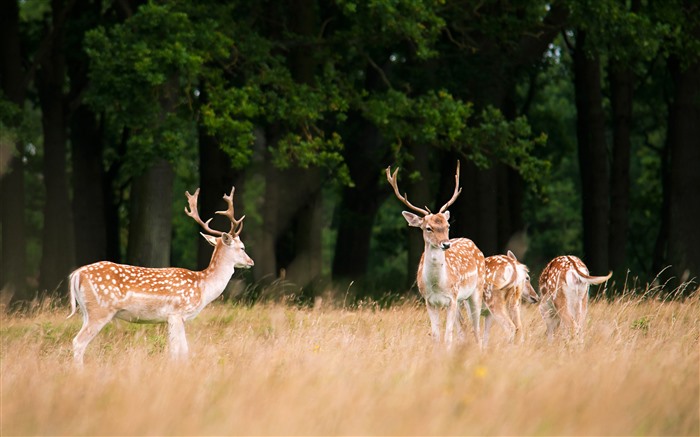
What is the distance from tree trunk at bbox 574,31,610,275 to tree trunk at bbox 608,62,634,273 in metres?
0.83

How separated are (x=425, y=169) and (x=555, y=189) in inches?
781

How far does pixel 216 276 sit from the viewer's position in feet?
36.3

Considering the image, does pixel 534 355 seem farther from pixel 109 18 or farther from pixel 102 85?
pixel 109 18

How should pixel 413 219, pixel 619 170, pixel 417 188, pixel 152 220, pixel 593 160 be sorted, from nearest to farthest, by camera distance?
1. pixel 413 219
2. pixel 152 220
3. pixel 417 188
4. pixel 593 160
5. pixel 619 170

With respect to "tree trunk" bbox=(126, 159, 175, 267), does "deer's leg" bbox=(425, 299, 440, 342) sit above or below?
below

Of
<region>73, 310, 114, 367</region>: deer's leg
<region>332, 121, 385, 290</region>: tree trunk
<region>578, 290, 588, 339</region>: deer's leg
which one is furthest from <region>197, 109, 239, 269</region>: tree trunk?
<region>578, 290, 588, 339</region>: deer's leg

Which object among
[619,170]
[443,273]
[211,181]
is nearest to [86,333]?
[443,273]

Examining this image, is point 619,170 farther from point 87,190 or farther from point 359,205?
point 87,190

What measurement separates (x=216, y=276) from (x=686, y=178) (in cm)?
1165

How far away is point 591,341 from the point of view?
392 inches

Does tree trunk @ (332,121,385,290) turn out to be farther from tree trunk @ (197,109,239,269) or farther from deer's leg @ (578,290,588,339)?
deer's leg @ (578,290,588,339)

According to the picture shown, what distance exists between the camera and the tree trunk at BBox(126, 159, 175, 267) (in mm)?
16938

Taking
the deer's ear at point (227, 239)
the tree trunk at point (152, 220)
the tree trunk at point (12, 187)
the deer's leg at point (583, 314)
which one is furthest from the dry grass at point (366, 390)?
the tree trunk at point (12, 187)

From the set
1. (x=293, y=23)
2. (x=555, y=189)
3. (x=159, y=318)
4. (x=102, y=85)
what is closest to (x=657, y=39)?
(x=293, y=23)
